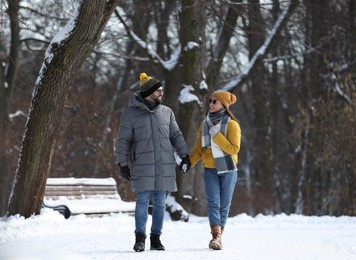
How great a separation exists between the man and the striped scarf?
0.94ft

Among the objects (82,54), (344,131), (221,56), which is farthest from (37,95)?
(344,131)

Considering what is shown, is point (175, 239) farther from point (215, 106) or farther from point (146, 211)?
point (215, 106)

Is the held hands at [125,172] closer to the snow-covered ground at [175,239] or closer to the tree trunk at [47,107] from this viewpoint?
the snow-covered ground at [175,239]

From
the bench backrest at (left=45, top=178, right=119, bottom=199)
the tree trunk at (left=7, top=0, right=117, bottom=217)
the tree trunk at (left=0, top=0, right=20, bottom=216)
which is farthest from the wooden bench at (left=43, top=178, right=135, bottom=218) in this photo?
the tree trunk at (left=0, top=0, right=20, bottom=216)

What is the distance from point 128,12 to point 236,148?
409 inches

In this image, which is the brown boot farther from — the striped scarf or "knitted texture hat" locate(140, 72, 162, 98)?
"knitted texture hat" locate(140, 72, 162, 98)

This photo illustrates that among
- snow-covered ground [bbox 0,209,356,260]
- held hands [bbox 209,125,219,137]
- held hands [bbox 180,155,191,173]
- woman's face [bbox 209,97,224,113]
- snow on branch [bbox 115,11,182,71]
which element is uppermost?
snow on branch [bbox 115,11,182,71]

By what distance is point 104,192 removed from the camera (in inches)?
518

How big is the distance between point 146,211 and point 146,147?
0.66m

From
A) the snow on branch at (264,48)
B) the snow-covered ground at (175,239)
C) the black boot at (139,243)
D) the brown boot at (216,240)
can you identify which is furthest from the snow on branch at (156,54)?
the black boot at (139,243)

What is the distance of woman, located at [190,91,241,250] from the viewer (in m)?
7.98

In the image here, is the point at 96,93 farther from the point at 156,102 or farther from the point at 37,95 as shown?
the point at 156,102

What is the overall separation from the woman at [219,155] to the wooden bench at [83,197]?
13.0 feet

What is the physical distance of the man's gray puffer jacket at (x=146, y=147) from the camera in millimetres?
7789
